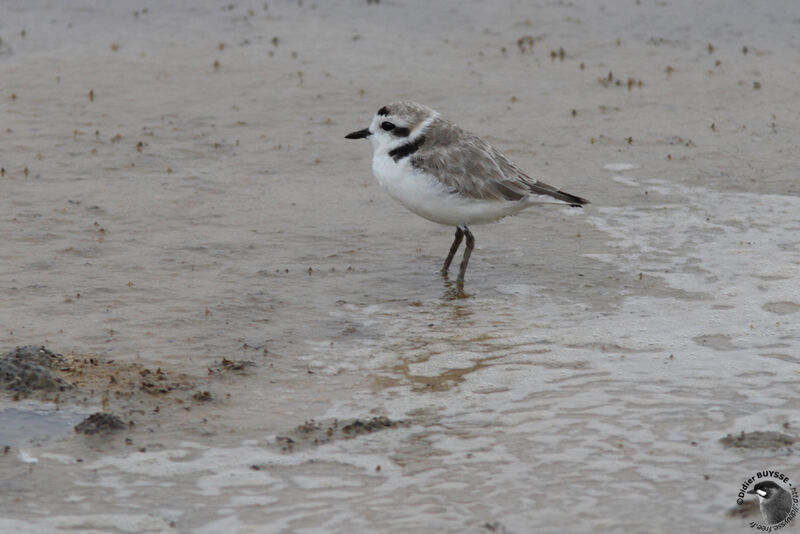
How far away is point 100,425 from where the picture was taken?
719 centimetres

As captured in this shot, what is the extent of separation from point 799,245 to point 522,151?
3.95 m

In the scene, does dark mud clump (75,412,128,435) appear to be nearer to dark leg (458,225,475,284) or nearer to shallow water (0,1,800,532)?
shallow water (0,1,800,532)

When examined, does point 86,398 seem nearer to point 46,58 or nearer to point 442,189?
point 442,189

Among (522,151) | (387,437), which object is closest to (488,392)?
(387,437)

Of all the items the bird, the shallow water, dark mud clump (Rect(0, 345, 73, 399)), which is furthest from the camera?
dark mud clump (Rect(0, 345, 73, 399))

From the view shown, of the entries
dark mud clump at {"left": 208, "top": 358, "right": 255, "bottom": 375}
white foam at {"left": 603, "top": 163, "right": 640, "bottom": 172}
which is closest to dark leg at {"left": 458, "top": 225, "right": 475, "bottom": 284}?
dark mud clump at {"left": 208, "top": 358, "right": 255, "bottom": 375}

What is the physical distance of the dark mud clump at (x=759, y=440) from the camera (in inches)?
276

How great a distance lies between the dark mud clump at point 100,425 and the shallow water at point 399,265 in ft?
0.29

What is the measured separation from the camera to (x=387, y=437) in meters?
7.26

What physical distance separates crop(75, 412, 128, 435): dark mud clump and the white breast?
3888 mm

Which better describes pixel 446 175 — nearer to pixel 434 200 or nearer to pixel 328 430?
pixel 434 200

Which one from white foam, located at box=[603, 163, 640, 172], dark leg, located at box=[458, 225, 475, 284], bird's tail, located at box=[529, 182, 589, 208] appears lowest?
dark leg, located at box=[458, 225, 475, 284]

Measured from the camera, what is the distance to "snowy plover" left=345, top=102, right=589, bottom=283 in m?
10.1

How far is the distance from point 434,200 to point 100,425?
13.3 ft
